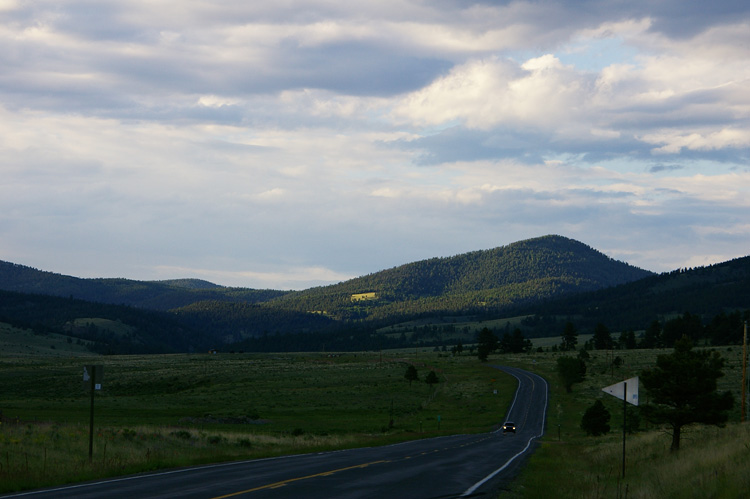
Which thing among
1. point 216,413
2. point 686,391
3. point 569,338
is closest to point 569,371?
point 216,413

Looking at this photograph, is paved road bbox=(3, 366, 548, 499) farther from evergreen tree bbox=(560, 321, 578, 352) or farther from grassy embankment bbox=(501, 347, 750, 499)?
evergreen tree bbox=(560, 321, 578, 352)

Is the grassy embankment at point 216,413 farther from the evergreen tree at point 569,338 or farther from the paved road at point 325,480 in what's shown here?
the evergreen tree at point 569,338

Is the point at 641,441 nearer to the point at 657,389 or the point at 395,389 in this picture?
the point at 657,389

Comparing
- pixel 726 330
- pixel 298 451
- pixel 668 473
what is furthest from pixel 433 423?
pixel 726 330

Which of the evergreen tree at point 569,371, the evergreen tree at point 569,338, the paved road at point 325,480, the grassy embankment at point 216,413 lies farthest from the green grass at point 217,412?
the evergreen tree at point 569,338

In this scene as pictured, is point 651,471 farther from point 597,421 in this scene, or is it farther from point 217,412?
point 217,412

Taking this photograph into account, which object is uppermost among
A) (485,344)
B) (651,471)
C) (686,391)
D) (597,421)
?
(686,391)

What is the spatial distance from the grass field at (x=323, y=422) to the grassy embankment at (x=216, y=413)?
0.47 ft

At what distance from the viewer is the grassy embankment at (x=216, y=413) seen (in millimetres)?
25000

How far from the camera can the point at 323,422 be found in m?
68.2

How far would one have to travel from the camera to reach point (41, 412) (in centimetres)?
6950

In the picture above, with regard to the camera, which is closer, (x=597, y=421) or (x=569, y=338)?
(x=597, y=421)

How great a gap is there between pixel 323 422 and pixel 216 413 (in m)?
13.4

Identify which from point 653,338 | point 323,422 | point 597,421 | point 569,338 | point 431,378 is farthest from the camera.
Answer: point 569,338
